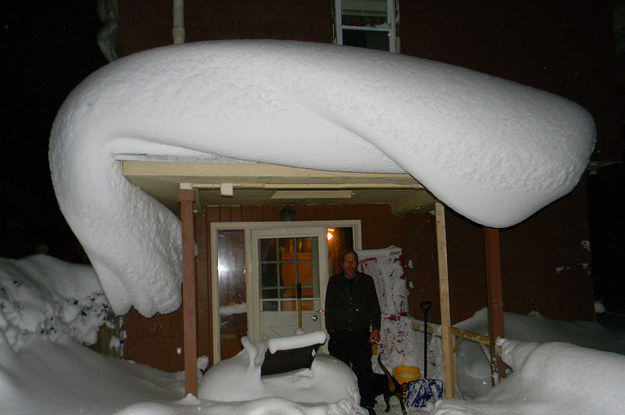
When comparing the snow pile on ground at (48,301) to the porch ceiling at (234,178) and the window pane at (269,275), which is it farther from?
the window pane at (269,275)

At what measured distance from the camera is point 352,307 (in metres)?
4.78

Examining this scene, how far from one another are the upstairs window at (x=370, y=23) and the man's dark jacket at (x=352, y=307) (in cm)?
342

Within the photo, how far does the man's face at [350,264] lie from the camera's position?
491cm

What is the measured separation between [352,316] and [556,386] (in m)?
2.36

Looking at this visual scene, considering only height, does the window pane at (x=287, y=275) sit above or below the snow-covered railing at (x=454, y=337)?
above

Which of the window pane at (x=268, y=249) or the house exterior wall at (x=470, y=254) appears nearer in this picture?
the house exterior wall at (x=470, y=254)

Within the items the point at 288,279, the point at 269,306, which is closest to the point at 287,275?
the point at 288,279

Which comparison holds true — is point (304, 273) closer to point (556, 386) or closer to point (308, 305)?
point (308, 305)

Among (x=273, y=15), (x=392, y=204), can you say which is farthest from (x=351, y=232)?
(x=273, y=15)

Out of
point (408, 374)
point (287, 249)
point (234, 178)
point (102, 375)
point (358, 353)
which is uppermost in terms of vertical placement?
point (234, 178)

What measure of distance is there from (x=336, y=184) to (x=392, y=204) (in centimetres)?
259

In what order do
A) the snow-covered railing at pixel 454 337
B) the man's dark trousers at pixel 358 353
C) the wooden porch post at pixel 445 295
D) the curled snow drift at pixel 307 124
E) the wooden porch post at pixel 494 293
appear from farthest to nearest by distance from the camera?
the wooden porch post at pixel 445 295 → the man's dark trousers at pixel 358 353 → the snow-covered railing at pixel 454 337 → the wooden porch post at pixel 494 293 → the curled snow drift at pixel 307 124

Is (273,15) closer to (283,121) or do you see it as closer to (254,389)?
(283,121)

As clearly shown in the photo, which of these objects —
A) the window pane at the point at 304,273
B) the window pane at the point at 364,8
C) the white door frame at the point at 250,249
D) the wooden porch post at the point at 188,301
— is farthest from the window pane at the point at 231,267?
the window pane at the point at 364,8
